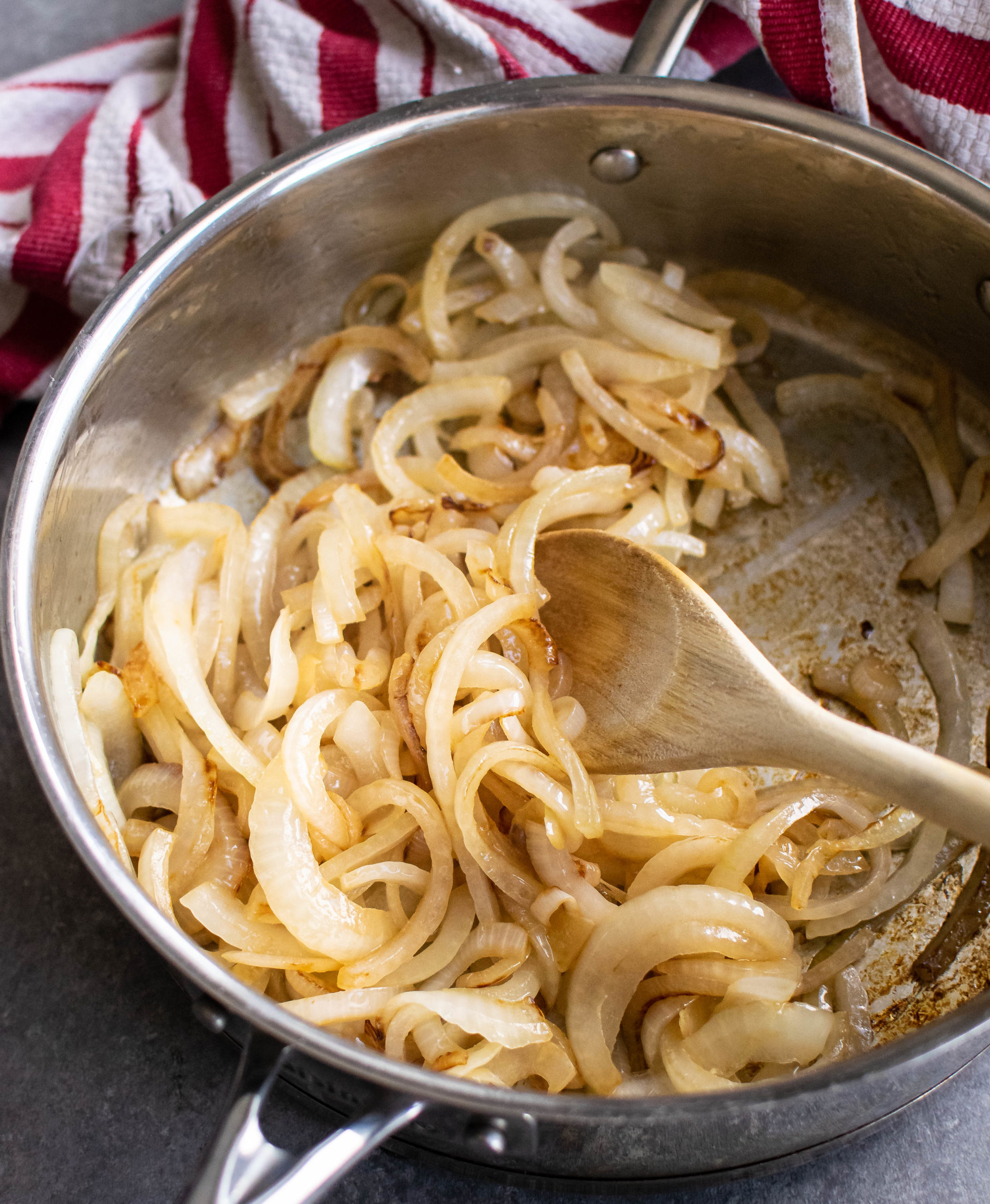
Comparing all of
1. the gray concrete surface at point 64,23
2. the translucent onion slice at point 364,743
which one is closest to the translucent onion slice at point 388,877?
the translucent onion slice at point 364,743

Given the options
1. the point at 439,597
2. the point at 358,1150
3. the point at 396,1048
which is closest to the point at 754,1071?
the point at 396,1048

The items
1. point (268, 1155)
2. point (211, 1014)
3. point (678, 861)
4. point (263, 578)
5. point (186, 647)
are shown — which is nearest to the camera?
A: point (268, 1155)

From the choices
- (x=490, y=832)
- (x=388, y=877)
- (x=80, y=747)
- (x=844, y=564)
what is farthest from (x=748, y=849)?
(x=80, y=747)

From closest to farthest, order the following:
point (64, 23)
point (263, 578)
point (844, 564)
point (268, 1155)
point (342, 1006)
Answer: point (268, 1155) → point (342, 1006) → point (263, 578) → point (844, 564) → point (64, 23)

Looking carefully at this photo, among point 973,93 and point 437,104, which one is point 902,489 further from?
point 437,104

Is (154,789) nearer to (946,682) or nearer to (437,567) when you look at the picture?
(437,567)

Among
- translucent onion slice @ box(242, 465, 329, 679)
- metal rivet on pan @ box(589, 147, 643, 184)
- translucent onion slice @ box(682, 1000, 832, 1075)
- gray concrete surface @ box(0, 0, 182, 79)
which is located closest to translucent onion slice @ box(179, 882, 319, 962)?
translucent onion slice @ box(242, 465, 329, 679)

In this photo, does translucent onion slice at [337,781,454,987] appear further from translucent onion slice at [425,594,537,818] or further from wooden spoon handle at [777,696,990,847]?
wooden spoon handle at [777,696,990,847]
